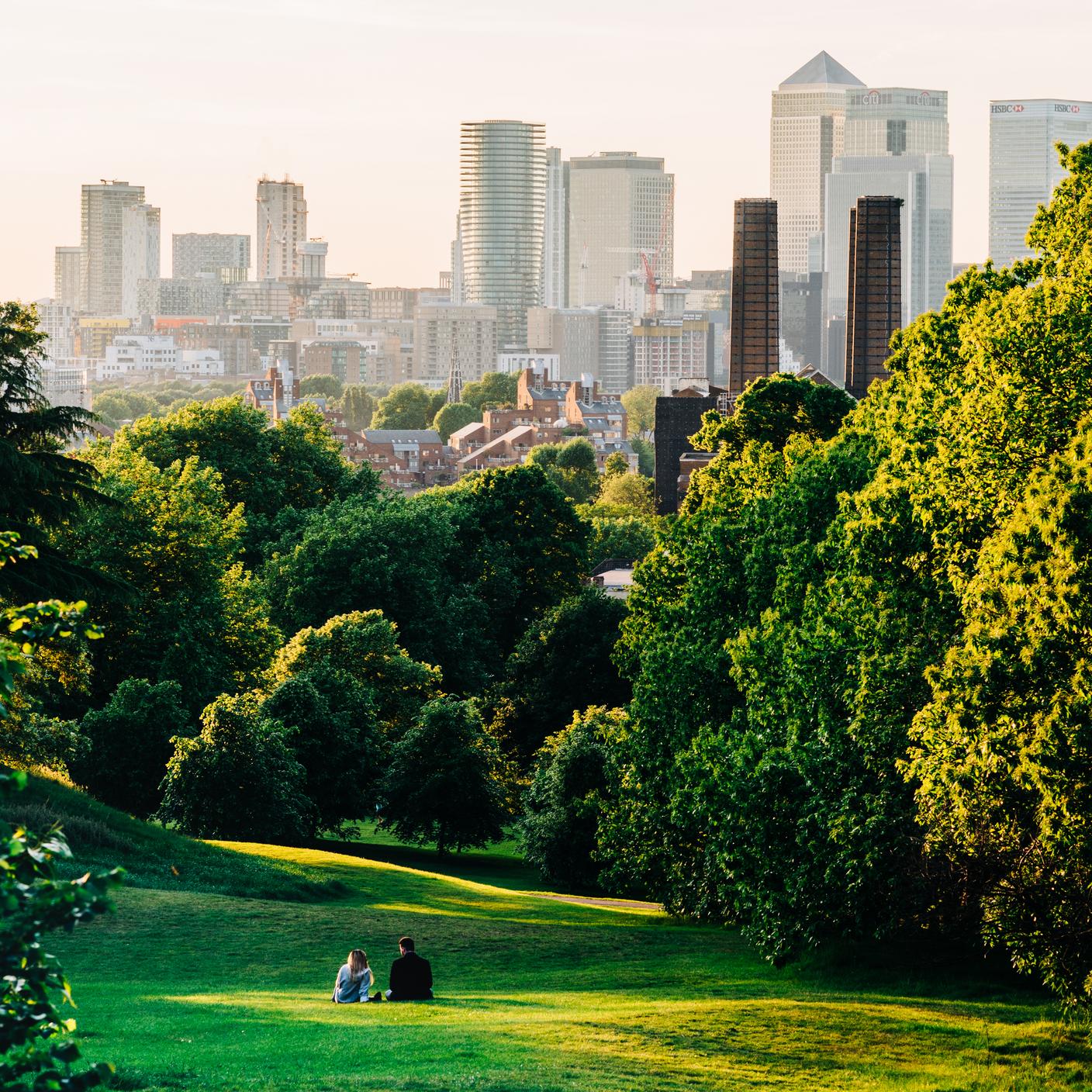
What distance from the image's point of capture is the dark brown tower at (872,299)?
9300 cm

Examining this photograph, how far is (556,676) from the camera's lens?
50.1 meters

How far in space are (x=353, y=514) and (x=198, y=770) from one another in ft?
63.8

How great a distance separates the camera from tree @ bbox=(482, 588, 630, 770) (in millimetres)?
49812

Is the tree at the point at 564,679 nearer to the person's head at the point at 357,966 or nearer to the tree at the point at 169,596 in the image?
the tree at the point at 169,596

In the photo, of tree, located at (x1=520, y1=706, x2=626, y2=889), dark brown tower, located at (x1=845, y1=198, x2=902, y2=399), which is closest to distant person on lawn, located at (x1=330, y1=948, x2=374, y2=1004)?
tree, located at (x1=520, y1=706, x2=626, y2=889)

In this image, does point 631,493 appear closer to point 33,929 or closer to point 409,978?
point 409,978

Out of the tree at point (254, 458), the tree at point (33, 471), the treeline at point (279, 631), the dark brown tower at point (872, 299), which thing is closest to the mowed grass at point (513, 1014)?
the tree at point (33, 471)

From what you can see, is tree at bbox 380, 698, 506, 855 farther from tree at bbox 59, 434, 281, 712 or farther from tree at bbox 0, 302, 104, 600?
tree at bbox 0, 302, 104, 600

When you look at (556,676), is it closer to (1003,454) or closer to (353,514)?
(353,514)

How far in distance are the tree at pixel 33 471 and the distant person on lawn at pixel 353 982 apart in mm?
8015

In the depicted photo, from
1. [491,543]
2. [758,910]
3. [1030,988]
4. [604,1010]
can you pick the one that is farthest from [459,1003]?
[491,543]

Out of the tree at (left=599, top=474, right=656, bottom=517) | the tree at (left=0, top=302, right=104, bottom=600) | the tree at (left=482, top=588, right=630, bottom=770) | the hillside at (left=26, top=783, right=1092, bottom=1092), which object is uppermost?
the tree at (left=599, top=474, right=656, bottom=517)

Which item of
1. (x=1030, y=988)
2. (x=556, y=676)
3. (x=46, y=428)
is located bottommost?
(x=1030, y=988)

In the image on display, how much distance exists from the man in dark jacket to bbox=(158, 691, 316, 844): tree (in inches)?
642
